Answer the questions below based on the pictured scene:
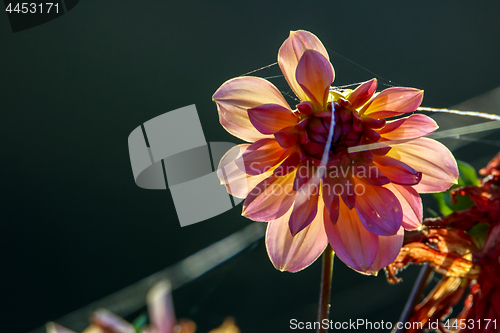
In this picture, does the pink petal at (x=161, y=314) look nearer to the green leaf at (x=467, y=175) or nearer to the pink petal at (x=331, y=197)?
the pink petal at (x=331, y=197)

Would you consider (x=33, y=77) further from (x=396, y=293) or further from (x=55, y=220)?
(x=396, y=293)

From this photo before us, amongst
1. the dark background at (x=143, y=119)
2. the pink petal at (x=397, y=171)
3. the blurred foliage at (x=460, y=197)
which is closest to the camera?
the pink petal at (x=397, y=171)

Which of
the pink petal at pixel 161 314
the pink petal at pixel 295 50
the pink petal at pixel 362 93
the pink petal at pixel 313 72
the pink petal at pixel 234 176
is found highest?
the pink petal at pixel 295 50

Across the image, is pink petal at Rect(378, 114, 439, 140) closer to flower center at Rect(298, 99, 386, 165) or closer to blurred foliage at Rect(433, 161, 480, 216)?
flower center at Rect(298, 99, 386, 165)

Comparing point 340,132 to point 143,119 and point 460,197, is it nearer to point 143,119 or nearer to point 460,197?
point 460,197

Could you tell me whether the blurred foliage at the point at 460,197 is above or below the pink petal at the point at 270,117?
below

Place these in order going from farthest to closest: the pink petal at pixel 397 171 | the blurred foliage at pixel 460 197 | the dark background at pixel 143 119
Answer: the dark background at pixel 143 119 → the blurred foliage at pixel 460 197 → the pink petal at pixel 397 171

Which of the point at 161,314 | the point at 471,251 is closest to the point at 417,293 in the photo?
the point at 471,251

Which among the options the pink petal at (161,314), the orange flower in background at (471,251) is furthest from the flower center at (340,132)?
the pink petal at (161,314)

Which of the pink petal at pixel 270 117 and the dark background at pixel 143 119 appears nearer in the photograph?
the pink petal at pixel 270 117

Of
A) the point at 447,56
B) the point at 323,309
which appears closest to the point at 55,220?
the point at 323,309
